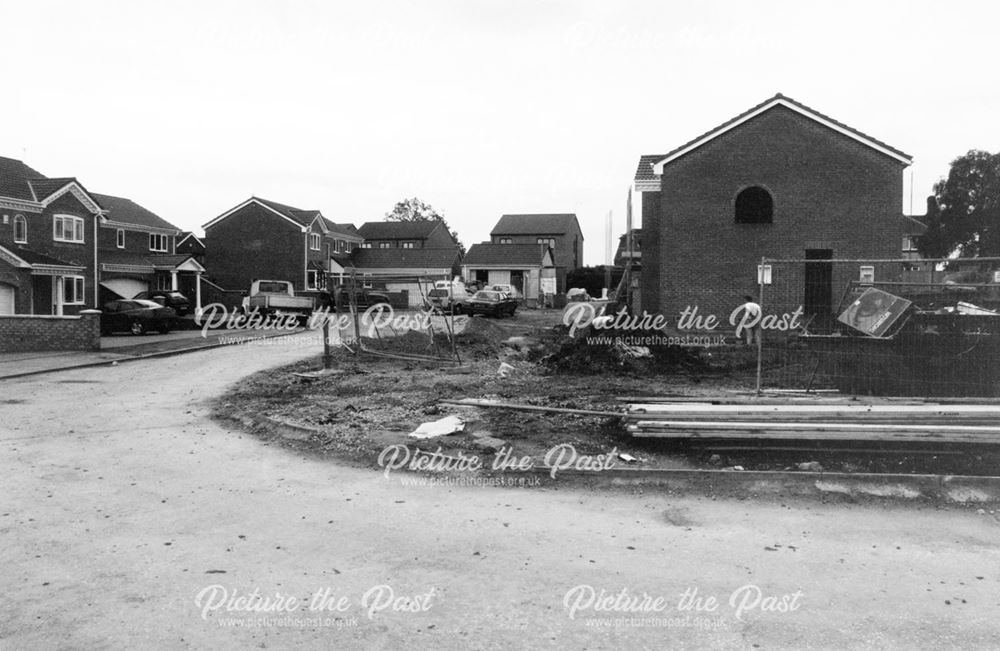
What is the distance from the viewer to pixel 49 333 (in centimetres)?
2233

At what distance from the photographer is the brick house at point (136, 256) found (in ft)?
140

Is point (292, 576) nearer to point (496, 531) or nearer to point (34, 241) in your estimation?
point (496, 531)

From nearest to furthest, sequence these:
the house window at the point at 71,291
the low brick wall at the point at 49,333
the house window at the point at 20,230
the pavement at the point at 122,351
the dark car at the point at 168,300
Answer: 1. the pavement at the point at 122,351
2. the low brick wall at the point at 49,333
3. the house window at the point at 20,230
4. the dark car at the point at 168,300
5. the house window at the point at 71,291

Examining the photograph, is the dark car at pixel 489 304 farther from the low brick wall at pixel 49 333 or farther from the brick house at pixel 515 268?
the brick house at pixel 515 268

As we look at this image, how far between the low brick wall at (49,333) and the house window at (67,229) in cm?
1640

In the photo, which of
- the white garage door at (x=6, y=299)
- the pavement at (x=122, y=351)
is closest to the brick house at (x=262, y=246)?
the white garage door at (x=6, y=299)

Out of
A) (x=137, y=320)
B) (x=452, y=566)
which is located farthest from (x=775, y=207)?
(x=137, y=320)

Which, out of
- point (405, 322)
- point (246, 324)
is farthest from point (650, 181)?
point (246, 324)

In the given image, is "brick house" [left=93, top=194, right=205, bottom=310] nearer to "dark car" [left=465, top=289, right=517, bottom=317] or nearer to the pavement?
the pavement

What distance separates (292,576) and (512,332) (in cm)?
2357

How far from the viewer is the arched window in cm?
2569

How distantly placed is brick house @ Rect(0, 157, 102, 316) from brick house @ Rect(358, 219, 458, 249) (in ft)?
144

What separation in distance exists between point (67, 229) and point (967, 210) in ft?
221

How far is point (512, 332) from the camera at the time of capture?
28.6 meters
